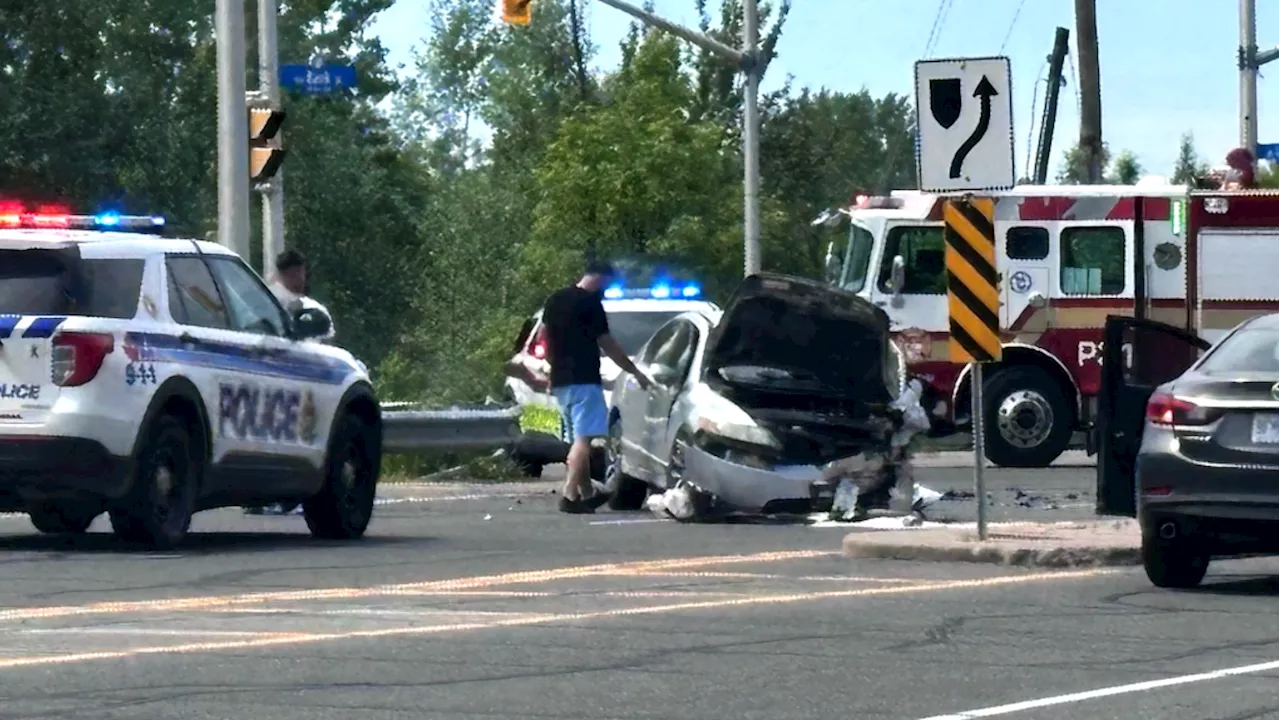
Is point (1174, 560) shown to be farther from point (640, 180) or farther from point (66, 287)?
point (640, 180)

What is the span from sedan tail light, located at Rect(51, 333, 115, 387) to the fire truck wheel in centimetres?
1429

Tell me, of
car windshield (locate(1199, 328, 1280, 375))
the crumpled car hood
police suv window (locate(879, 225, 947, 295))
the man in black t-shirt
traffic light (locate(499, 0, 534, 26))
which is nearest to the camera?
car windshield (locate(1199, 328, 1280, 375))

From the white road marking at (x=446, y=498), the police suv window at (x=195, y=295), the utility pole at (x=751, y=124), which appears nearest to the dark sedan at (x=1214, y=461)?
the police suv window at (x=195, y=295)

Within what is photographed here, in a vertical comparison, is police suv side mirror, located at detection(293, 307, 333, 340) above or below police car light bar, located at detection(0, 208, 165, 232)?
below

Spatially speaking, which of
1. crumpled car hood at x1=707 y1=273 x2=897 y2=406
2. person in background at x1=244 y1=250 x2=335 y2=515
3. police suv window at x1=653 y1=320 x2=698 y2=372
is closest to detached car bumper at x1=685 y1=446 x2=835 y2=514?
crumpled car hood at x1=707 y1=273 x2=897 y2=406

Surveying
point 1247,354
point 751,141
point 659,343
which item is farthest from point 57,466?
point 751,141

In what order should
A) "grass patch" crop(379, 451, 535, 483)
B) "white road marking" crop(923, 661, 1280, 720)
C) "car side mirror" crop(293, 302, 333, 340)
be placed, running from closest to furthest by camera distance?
"white road marking" crop(923, 661, 1280, 720)
"car side mirror" crop(293, 302, 333, 340)
"grass patch" crop(379, 451, 535, 483)

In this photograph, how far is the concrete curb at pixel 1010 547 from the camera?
15.2 meters

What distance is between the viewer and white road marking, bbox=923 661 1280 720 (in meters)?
9.15

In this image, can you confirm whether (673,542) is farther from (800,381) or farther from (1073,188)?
(1073,188)

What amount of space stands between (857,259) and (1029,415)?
2.25 metres

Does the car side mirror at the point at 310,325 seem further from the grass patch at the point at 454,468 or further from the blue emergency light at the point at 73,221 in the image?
the grass patch at the point at 454,468

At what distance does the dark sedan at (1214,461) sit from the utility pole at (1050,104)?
31.5 metres

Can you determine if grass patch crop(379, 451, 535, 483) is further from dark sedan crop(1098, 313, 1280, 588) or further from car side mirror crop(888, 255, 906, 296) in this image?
dark sedan crop(1098, 313, 1280, 588)
